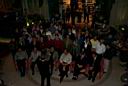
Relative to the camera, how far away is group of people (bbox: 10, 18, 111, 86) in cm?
1282

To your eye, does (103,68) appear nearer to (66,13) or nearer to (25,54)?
(25,54)

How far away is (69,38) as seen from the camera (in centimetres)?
1376

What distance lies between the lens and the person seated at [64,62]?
12758 millimetres

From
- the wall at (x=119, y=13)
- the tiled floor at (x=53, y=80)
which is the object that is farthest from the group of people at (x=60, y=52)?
the wall at (x=119, y=13)

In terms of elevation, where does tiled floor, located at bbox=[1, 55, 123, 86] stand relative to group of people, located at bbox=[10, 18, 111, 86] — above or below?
below

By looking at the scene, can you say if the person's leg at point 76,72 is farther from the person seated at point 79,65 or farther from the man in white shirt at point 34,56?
the man in white shirt at point 34,56

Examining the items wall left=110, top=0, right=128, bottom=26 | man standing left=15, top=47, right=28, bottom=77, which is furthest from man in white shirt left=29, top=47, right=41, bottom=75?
wall left=110, top=0, right=128, bottom=26

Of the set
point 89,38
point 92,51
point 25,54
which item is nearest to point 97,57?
point 92,51

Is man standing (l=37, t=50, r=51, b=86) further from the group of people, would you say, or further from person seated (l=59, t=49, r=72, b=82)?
person seated (l=59, t=49, r=72, b=82)

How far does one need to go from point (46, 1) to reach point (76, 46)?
7.49 meters

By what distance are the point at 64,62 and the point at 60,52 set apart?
2.95ft

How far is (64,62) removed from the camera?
1287 centimetres

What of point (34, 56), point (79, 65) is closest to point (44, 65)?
point (34, 56)

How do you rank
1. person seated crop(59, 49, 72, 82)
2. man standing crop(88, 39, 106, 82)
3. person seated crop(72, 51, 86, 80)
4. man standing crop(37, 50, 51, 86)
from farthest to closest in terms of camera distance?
1. person seated crop(72, 51, 86, 80)
2. man standing crop(88, 39, 106, 82)
3. person seated crop(59, 49, 72, 82)
4. man standing crop(37, 50, 51, 86)
